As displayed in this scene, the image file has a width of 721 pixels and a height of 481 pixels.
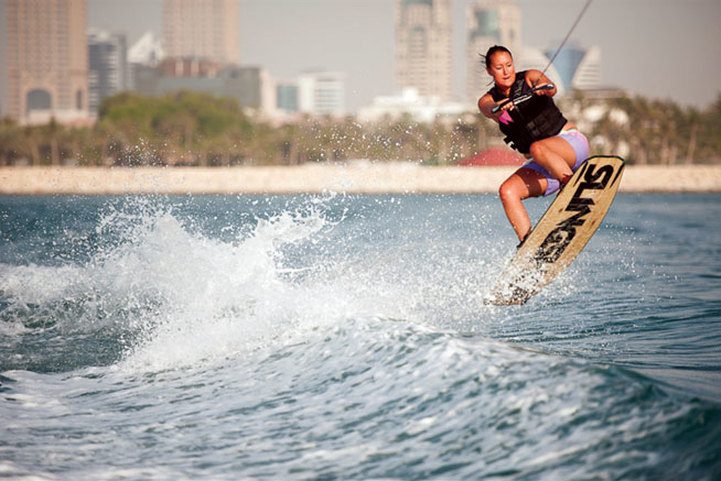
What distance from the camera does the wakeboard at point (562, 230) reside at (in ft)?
24.9

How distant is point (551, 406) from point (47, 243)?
13.2 m

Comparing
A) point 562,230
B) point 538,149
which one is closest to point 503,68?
point 538,149

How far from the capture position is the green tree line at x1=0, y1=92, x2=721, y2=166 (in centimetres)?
8650

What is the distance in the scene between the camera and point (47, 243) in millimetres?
16719

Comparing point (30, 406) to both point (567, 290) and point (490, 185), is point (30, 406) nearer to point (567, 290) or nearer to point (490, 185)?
point (567, 290)

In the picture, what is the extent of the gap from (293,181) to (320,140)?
19904 mm

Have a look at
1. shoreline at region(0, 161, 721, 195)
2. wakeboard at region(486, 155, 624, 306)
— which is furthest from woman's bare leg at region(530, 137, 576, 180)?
shoreline at region(0, 161, 721, 195)

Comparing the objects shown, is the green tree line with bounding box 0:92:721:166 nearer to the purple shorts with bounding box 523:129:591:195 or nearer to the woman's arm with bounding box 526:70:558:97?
the purple shorts with bounding box 523:129:591:195

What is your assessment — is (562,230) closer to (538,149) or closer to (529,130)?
(538,149)

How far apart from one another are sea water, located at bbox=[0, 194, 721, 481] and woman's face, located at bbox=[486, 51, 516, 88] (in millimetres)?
1878

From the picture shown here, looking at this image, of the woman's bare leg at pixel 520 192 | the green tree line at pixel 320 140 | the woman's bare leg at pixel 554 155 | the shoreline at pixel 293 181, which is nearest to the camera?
the woman's bare leg at pixel 554 155

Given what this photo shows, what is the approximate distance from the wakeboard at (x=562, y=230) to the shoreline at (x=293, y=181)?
6158cm

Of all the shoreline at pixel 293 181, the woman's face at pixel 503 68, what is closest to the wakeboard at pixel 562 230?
the woman's face at pixel 503 68

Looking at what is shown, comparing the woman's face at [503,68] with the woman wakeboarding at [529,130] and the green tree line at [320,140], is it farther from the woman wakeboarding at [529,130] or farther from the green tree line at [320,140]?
the green tree line at [320,140]
